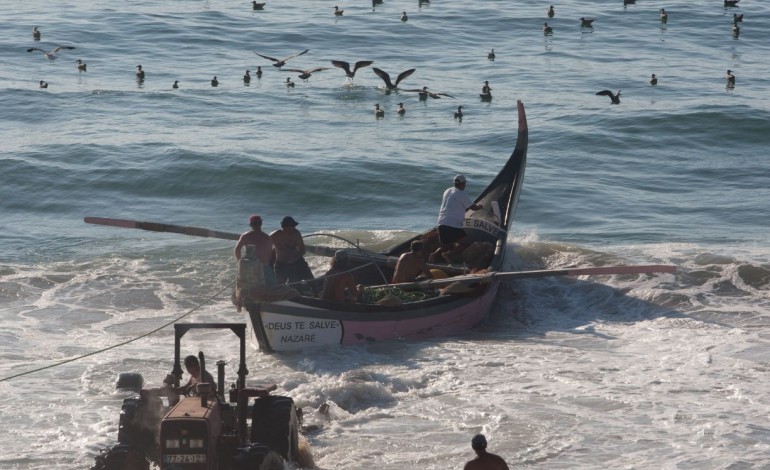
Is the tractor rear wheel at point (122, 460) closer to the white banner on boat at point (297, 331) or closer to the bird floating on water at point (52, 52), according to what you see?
the white banner on boat at point (297, 331)

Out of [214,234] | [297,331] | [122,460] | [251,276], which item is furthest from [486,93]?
[122,460]

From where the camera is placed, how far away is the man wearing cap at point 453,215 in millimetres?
17844

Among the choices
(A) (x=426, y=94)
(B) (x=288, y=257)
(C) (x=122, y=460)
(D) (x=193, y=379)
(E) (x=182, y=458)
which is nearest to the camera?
(E) (x=182, y=458)

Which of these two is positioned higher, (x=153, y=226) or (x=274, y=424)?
(x=153, y=226)

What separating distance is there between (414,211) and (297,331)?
36.4 ft

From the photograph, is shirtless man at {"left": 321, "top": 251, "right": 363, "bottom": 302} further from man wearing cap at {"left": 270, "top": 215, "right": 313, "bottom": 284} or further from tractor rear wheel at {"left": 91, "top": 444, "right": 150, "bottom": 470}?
tractor rear wheel at {"left": 91, "top": 444, "right": 150, "bottom": 470}

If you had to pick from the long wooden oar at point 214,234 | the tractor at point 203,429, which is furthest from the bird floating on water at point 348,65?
the tractor at point 203,429

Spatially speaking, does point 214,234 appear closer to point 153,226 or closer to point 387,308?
point 153,226

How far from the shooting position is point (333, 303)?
48.9 ft

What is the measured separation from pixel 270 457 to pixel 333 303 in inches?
205

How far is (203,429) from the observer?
9.12 meters

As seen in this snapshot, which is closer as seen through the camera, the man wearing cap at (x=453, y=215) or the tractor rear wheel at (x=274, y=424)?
the tractor rear wheel at (x=274, y=424)

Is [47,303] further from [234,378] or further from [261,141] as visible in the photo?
[261,141]

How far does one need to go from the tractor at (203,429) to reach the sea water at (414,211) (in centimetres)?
111
